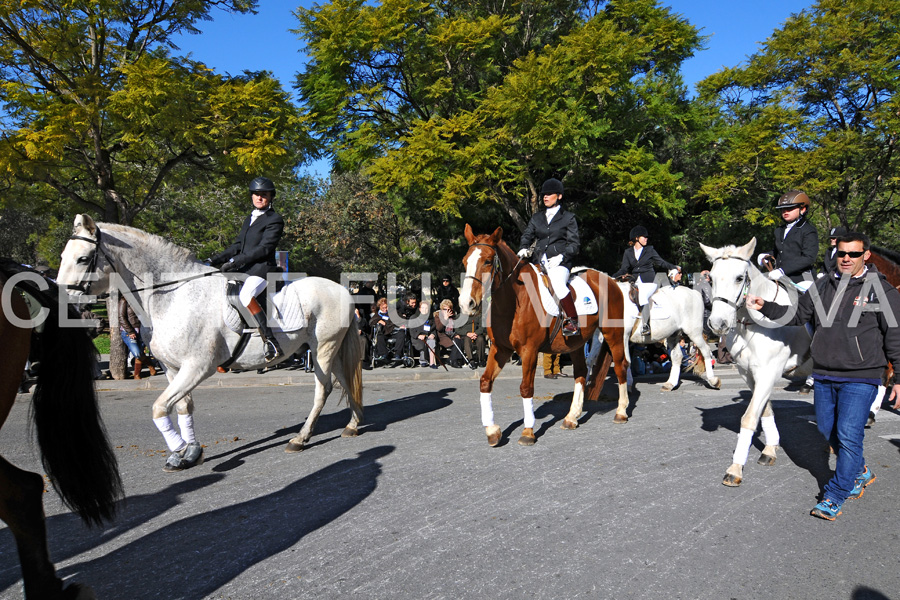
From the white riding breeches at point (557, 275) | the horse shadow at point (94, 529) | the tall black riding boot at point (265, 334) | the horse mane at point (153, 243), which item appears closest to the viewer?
the horse shadow at point (94, 529)

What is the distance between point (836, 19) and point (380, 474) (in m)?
20.1

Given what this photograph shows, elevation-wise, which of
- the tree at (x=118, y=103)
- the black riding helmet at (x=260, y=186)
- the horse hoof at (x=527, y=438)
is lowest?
the horse hoof at (x=527, y=438)

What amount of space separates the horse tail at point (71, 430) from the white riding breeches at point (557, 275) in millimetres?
5270

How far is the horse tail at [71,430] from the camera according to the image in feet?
12.6

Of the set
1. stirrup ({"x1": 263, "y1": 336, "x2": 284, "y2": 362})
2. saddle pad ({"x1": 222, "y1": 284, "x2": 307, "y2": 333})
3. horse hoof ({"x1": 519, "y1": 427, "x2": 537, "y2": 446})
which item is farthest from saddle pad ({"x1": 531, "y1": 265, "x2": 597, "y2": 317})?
stirrup ({"x1": 263, "y1": 336, "x2": 284, "y2": 362})

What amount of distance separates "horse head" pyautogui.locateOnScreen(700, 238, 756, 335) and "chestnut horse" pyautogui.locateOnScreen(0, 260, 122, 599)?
194 inches

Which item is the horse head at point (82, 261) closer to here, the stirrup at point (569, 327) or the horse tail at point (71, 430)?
the horse tail at point (71, 430)

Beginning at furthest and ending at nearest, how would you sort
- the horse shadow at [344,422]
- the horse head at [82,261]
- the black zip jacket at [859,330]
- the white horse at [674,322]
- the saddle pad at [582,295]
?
the white horse at [674,322], the saddle pad at [582,295], the horse shadow at [344,422], the horse head at [82,261], the black zip jacket at [859,330]

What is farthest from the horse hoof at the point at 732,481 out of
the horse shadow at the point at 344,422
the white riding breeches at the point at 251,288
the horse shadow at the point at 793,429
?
the white riding breeches at the point at 251,288

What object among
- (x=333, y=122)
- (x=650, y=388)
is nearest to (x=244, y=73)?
(x=333, y=122)

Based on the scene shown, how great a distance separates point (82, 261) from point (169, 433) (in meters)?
1.82

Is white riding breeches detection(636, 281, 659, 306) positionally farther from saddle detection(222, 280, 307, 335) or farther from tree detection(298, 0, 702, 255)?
saddle detection(222, 280, 307, 335)

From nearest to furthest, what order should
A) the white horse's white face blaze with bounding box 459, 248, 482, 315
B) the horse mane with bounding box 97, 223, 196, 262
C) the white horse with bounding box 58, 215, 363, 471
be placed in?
the white horse with bounding box 58, 215, 363, 471, the horse mane with bounding box 97, 223, 196, 262, the white horse's white face blaze with bounding box 459, 248, 482, 315

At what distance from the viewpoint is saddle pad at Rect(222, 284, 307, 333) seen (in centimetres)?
672
